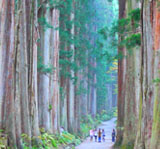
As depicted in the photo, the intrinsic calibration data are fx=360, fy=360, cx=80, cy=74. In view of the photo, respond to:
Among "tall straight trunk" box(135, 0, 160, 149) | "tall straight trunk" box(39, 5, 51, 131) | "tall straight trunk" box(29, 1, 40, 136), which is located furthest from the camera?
"tall straight trunk" box(39, 5, 51, 131)

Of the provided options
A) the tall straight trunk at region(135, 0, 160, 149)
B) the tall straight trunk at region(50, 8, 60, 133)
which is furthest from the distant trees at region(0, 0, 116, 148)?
the tall straight trunk at region(135, 0, 160, 149)

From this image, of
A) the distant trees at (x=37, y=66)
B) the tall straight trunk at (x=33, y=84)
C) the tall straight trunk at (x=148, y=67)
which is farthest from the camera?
the tall straight trunk at (x=33, y=84)

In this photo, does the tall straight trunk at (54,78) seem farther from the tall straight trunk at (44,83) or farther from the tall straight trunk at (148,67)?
the tall straight trunk at (148,67)

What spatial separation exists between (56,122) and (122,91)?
4399mm

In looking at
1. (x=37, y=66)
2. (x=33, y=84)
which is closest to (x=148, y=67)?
(x=33, y=84)

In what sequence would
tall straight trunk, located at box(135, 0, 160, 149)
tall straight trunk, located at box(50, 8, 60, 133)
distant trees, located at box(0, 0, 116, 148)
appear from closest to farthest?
tall straight trunk, located at box(135, 0, 160, 149) → distant trees, located at box(0, 0, 116, 148) → tall straight trunk, located at box(50, 8, 60, 133)

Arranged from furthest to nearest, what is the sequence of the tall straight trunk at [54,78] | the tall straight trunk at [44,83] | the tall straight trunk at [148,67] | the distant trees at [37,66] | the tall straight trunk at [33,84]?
the tall straight trunk at [54,78] → the tall straight trunk at [44,83] → the tall straight trunk at [33,84] → the distant trees at [37,66] → the tall straight trunk at [148,67]

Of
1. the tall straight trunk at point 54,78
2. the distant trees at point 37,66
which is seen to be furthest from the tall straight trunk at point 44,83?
the tall straight trunk at point 54,78

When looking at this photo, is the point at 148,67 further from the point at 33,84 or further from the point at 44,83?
the point at 44,83

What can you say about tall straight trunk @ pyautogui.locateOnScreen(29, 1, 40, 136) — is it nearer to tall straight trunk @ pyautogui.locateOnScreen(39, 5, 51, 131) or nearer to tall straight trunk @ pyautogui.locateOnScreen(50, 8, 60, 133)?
tall straight trunk @ pyautogui.locateOnScreen(39, 5, 51, 131)

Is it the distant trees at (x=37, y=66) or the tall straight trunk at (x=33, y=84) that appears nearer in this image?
the distant trees at (x=37, y=66)

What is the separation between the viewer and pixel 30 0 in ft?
47.1

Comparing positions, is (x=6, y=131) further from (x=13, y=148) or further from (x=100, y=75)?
(x=100, y=75)

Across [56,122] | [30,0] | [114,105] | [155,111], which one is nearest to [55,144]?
[56,122]
